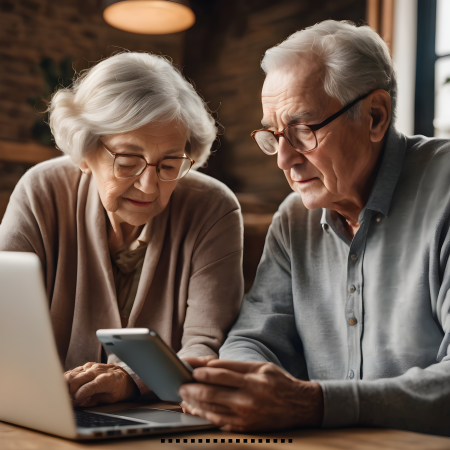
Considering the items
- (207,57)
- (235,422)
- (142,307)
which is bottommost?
(142,307)

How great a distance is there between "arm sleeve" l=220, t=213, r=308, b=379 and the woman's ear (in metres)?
0.38

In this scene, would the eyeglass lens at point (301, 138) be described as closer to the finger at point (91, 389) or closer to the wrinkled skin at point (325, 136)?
the wrinkled skin at point (325, 136)

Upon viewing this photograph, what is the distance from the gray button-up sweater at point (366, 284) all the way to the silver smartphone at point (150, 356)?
369 millimetres

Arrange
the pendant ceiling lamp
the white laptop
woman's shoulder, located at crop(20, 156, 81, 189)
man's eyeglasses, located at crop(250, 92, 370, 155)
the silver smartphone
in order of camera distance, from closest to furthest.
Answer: the white laptop → the silver smartphone → man's eyeglasses, located at crop(250, 92, 370, 155) → woman's shoulder, located at crop(20, 156, 81, 189) → the pendant ceiling lamp

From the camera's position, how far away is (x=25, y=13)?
441cm

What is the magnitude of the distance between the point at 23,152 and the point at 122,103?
316 cm

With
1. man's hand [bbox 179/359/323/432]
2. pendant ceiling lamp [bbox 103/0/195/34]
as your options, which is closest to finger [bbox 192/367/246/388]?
man's hand [bbox 179/359/323/432]

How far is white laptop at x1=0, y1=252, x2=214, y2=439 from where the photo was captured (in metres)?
0.69

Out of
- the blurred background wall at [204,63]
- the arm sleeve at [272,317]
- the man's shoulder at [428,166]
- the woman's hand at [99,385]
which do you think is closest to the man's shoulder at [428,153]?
the man's shoulder at [428,166]

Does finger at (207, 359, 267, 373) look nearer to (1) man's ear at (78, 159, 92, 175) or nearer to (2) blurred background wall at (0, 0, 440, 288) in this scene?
(1) man's ear at (78, 159, 92, 175)

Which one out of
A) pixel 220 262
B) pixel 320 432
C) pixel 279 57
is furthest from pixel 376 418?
pixel 279 57

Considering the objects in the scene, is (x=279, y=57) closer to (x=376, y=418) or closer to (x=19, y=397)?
(x=376, y=418)

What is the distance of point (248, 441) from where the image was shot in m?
0.79

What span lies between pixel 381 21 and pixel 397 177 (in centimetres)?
223
